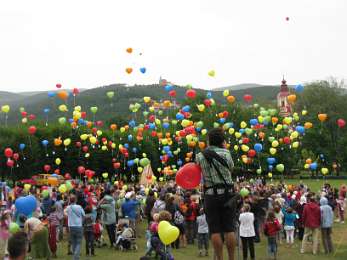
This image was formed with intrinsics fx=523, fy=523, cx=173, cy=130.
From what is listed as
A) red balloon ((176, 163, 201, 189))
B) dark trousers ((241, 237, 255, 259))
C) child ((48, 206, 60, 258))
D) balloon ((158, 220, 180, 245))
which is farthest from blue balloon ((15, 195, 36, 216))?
red balloon ((176, 163, 201, 189))

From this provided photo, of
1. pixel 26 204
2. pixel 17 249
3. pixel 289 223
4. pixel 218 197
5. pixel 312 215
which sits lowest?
pixel 289 223

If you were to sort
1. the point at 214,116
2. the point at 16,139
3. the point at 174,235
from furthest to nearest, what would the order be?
the point at 214,116, the point at 16,139, the point at 174,235

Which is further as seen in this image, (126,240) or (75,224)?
(126,240)

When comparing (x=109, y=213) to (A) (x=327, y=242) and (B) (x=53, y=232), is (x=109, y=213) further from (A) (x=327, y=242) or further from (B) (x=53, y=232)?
(A) (x=327, y=242)

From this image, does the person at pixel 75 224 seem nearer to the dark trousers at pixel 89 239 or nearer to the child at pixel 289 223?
the dark trousers at pixel 89 239

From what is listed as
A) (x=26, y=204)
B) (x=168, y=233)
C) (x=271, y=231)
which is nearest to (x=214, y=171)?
(x=168, y=233)

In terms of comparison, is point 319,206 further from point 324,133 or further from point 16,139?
point 324,133

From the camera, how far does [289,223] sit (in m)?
17.4

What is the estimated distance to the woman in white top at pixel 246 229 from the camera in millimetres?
13992

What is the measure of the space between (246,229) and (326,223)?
2.94m

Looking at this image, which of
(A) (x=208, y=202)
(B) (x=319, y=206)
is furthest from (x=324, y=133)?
(A) (x=208, y=202)

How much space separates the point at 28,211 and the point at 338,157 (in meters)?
64.2

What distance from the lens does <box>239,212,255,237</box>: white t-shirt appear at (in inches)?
551

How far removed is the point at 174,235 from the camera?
9445 mm
